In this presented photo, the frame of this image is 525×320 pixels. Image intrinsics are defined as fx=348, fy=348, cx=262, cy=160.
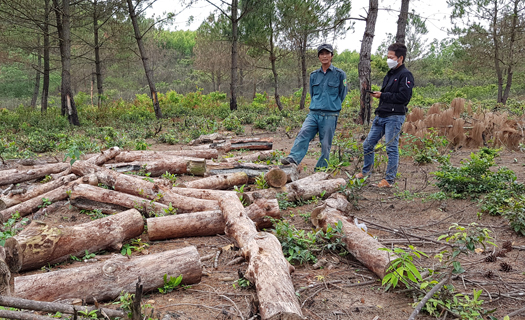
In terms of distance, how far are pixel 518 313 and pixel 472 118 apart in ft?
21.0

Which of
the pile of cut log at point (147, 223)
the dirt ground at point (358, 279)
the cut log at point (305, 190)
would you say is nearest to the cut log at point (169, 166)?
the pile of cut log at point (147, 223)

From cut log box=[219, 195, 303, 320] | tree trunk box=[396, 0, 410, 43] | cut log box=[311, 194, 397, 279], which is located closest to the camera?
cut log box=[219, 195, 303, 320]

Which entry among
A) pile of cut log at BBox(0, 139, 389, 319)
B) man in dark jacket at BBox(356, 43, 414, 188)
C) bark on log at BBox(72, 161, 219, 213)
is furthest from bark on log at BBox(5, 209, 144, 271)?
man in dark jacket at BBox(356, 43, 414, 188)

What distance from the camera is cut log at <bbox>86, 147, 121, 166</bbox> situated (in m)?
5.13

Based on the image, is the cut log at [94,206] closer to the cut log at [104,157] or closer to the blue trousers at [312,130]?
the cut log at [104,157]

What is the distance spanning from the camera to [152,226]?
3285 mm

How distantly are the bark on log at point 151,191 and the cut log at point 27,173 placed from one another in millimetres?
1171

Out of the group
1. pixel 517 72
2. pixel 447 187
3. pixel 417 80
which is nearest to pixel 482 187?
pixel 447 187

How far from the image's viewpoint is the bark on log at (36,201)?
150 inches

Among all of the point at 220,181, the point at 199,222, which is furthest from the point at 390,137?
the point at 199,222

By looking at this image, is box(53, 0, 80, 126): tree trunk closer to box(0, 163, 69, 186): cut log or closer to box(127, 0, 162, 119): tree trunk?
box(127, 0, 162, 119): tree trunk

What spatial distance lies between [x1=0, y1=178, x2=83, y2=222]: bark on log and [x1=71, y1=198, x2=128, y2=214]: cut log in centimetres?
19

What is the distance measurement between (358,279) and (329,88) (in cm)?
336

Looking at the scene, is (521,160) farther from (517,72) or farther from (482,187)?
(517,72)
